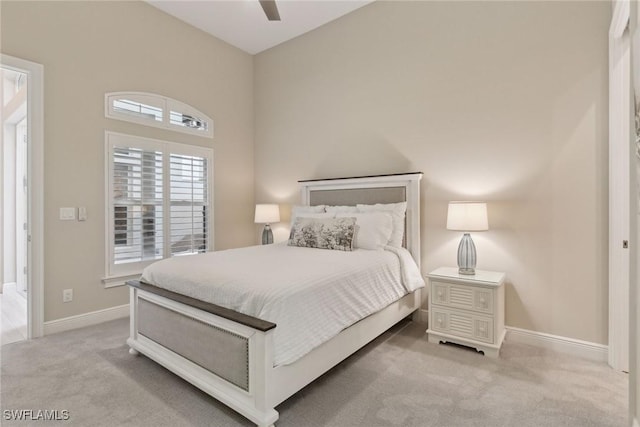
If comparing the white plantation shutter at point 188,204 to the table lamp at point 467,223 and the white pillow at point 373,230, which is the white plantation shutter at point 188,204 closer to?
the white pillow at point 373,230

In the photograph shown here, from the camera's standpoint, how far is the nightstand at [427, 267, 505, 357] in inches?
102

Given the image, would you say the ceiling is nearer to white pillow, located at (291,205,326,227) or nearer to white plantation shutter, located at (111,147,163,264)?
white plantation shutter, located at (111,147,163,264)

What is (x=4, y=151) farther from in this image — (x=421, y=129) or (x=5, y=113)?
(x=421, y=129)

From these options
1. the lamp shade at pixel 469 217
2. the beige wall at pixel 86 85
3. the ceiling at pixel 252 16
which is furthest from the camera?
the ceiling at pixel 252 16

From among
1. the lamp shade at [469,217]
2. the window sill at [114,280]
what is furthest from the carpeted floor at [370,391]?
the lamp shade at [469,217]

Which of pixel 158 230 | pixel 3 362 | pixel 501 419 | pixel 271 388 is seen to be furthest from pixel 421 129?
pixel 3 362

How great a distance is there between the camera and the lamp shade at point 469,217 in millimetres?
2773

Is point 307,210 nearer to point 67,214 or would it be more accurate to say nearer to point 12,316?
point 67,214

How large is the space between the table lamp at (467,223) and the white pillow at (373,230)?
1.95ft

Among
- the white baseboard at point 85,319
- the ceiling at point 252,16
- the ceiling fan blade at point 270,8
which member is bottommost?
the white baseboard at point 85,319

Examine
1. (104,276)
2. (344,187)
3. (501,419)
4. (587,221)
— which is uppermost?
(344,187)

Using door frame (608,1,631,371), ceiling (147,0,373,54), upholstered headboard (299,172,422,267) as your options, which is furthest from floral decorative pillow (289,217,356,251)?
ceiling (147,0,373,54)

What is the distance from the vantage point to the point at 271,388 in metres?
1.73

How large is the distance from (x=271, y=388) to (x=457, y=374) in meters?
1.40
